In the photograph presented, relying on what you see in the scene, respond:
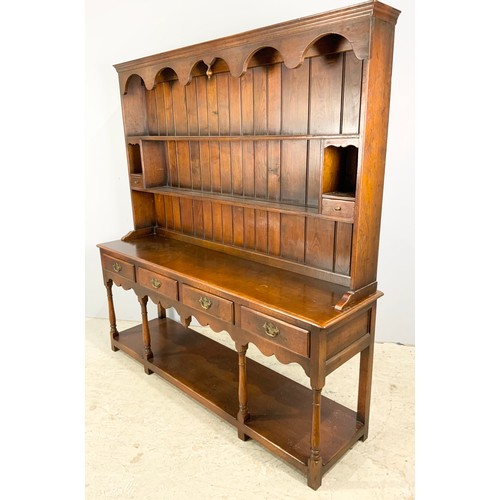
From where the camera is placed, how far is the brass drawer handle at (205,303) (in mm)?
2218

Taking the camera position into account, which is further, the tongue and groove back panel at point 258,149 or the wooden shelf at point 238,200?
the wooden shelf at point 238,200

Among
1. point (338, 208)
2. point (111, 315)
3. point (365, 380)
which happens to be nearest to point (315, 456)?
point (365, 380)

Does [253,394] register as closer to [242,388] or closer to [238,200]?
[242,388]

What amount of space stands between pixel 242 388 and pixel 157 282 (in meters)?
0.85

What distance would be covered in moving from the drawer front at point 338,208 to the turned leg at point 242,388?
2.65ft

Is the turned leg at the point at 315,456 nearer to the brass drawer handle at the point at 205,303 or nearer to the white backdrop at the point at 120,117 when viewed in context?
the brass drawer handle at the point at 205,303

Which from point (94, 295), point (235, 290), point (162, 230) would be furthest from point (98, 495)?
point (94, 295)

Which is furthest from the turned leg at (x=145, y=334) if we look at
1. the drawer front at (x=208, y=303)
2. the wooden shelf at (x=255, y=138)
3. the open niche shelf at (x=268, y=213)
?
the wooden shelf at (x=255, y=138)

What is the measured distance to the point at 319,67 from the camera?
2047 mm

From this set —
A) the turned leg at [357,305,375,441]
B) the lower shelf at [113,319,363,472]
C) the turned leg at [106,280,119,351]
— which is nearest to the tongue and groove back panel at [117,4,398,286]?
the turned leg at [357,305,375,441]

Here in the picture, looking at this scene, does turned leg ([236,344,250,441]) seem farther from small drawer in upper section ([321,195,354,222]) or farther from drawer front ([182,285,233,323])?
small drawer in upper section ([321,195,354,222])

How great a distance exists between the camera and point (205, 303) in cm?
224

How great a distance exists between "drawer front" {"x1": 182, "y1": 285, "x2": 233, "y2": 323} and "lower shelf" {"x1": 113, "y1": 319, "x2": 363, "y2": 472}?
1.94 feet

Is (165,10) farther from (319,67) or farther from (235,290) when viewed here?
(235,290)
